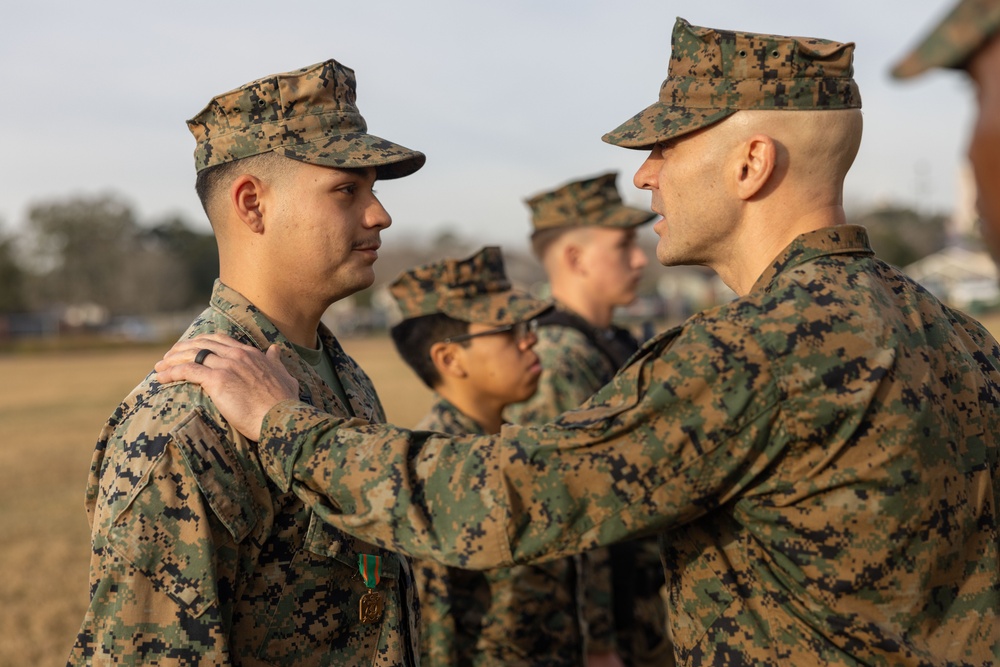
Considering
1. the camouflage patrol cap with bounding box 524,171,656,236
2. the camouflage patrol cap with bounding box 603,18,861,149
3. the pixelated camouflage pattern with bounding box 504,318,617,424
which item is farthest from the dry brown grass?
the camouflage patrol cap with bounding box 603,18,861,149

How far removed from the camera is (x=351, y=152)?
3.18 meters

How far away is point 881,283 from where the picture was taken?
8.57ft

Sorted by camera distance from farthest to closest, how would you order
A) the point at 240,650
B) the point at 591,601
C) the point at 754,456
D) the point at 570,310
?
the point at 570,310 → the point at 591,601 → the point at 240,650 → the point at 754,456

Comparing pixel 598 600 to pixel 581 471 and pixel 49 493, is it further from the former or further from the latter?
pixel 49 493

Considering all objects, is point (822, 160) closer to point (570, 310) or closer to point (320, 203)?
point (320, 203)

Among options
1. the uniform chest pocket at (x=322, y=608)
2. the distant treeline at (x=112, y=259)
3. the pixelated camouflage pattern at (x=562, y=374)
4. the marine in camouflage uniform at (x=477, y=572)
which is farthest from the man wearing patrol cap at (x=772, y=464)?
the distant treeline at (x=112, y=259)

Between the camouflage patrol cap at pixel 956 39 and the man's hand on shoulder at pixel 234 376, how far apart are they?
5.91 feet

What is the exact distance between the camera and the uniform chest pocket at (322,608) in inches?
112

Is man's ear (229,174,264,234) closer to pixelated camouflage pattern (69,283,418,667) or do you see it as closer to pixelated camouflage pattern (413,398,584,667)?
pixelated camouflage pattern (69,283,418,667)

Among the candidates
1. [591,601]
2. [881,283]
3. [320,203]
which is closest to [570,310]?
[591,601]

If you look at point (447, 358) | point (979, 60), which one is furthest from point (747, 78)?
point (447, 358)

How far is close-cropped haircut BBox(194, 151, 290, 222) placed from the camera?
10.5 feet

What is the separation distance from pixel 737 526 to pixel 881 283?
718 mm

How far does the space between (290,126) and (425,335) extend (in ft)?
7.04
